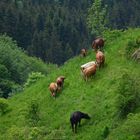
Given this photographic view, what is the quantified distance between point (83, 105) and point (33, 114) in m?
3.22

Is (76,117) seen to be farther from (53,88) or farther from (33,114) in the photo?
(53,88)

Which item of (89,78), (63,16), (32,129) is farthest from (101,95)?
(63,16)

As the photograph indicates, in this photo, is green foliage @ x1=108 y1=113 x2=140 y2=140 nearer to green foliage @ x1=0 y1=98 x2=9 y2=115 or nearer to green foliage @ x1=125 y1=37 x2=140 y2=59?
green foliage @ x1=125 y1=37 x2=140 y2=59

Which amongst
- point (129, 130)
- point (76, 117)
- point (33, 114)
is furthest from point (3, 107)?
point (129, 130)

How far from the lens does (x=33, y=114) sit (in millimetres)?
33781

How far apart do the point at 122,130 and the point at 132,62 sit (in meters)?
9.67

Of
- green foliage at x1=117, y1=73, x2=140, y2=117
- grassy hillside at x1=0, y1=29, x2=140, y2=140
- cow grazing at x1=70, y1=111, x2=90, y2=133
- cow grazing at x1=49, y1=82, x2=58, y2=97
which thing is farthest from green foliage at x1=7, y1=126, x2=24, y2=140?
green foliage at x1=117, y1=73, x2=140, y2=117

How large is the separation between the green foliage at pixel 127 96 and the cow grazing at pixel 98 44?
983cm

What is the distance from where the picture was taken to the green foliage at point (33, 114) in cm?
3338

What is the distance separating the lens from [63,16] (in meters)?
179

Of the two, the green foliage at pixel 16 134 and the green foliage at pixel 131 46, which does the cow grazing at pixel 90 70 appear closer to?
the green foliage at pixel 131 46

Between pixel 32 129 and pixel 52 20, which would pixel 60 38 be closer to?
pixel 52 20

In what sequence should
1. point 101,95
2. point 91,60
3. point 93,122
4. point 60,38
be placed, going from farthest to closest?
point 60,38 < point 91,60 < point 101,95 < point 93,122

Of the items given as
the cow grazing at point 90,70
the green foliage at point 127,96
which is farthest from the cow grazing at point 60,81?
the green foliage at point 127,96
